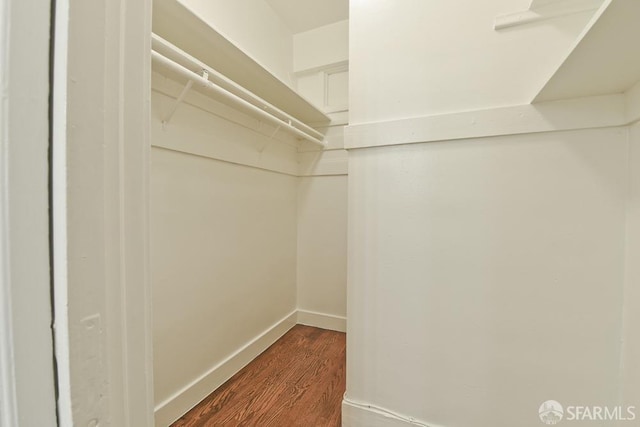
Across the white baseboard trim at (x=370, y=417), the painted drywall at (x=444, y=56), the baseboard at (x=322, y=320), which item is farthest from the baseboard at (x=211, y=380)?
the painted drywall at (x=444, y=56)

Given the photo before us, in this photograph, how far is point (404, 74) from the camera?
112 cm

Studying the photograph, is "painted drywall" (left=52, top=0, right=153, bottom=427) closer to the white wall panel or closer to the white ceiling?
the white wall panel

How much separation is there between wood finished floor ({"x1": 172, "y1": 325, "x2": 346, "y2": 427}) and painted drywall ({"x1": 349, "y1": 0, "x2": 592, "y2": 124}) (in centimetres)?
149

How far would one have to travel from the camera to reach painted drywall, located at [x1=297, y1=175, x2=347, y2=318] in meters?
2.19

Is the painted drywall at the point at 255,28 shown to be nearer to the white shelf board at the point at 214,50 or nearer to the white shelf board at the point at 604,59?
the white shelf board at the point at 214,50

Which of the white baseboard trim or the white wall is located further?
the white baseboard trim

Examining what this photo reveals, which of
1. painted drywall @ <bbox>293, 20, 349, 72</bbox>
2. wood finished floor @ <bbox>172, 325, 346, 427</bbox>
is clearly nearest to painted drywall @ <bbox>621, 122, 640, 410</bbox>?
wood finished floor @ <bbox>172, 325, 346, 427</bbox>

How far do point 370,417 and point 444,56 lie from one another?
1.64 meters

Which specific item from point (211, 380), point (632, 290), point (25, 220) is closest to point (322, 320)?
point (211, 380)

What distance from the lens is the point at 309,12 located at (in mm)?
2023

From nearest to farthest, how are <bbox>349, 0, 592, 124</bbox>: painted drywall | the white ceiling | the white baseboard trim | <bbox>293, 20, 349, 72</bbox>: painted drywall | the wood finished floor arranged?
1. <bbox>349, 0, 592, 124</bbox>: painted drywall
2. the white baseboard trim
3. the wood finished floor
4. the white ceiling
5. <bbox>293, 20, 349, 72</bbox>: painted drywall

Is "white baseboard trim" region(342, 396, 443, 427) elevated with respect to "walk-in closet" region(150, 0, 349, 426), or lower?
lower

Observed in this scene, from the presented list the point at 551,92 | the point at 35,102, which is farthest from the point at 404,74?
the point at 35,102

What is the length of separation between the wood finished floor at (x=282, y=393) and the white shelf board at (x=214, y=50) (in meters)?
1.81
